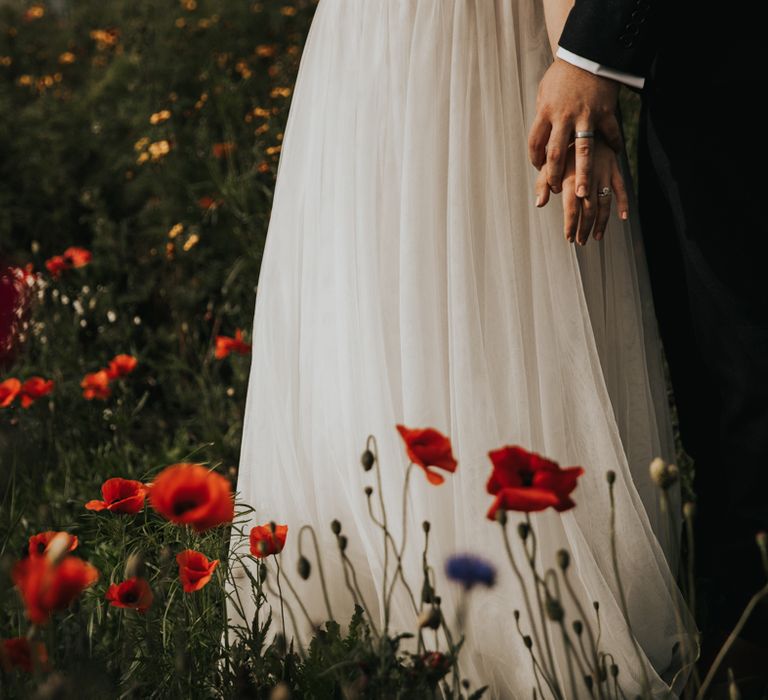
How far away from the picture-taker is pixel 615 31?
1.28 metres

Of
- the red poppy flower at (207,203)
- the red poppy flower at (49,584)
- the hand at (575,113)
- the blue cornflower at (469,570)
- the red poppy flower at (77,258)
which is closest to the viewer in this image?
the red poppy flower at (49,584)

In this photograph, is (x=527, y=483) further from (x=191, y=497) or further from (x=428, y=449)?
(x=191, y=497)

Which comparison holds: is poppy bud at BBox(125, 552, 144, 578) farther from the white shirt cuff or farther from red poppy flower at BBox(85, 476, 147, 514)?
the white shirt cuff

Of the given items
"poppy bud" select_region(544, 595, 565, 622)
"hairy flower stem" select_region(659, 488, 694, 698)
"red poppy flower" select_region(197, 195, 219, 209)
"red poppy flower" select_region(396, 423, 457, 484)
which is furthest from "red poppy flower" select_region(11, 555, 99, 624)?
"red poppy flower" select_region(197, 195, 219, 209)

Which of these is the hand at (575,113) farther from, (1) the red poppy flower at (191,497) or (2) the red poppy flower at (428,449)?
(1) the red poppy flower at (191,497)

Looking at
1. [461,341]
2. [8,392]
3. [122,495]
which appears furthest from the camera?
[8,392]

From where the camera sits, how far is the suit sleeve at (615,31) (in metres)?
1.27

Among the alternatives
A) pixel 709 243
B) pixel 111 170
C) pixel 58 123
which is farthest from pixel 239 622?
pixel 58 123

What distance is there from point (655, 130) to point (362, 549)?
0.85m

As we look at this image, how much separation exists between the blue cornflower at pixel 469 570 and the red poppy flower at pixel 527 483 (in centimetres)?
20

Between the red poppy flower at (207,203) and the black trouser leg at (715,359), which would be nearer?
the black trouser leg at (715,359)

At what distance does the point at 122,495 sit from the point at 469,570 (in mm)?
498

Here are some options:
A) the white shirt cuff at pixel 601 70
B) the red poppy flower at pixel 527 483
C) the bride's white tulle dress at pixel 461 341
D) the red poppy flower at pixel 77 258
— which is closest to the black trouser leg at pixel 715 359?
the bride's white tulle dress at pixel 461 341

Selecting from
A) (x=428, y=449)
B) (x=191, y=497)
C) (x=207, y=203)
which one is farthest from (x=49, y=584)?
(x=207, y=203)
